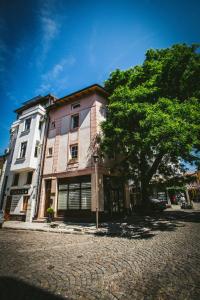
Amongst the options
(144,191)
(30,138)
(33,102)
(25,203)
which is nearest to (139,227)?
(144,191)

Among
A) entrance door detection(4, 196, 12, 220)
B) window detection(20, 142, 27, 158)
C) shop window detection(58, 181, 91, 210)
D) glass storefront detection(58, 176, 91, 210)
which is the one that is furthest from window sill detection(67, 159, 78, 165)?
entrance door detection(4, 196, 12, 220)

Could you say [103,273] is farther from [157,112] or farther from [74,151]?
[74,151]

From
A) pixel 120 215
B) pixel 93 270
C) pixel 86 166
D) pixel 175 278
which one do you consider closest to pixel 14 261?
pixel 93 270

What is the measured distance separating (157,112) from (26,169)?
15437 mm

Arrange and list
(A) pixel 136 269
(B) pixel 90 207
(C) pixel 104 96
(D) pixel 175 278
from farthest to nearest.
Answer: (C) pixel 104 96
(B) pixel 90 207
(A) pixel 136 269
(D) pixel 175 278

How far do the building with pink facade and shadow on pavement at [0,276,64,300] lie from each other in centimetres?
1047

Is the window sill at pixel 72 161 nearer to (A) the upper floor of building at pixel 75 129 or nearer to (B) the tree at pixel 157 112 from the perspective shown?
(A) the upper floor of building at pixel 75 129

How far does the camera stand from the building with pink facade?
49.5 feet

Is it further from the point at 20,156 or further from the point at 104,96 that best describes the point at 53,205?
the point at 104,96

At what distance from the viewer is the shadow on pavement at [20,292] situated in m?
3.21

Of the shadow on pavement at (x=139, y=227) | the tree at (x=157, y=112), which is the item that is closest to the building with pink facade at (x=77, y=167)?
the tree at (x=157, y=112)

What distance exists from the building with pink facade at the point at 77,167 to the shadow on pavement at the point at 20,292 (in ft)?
34.3

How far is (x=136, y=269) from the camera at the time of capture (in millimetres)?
4543

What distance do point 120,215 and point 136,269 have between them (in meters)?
12.5
